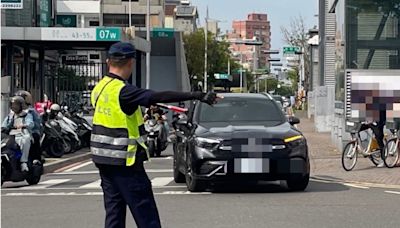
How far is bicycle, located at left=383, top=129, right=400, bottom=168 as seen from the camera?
16.2 meters

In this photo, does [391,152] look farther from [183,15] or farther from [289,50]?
[183,15]

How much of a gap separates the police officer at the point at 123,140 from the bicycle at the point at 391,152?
10691 mm

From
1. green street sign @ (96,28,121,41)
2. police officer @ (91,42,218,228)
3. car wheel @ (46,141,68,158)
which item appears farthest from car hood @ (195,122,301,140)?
green street sign @ (96,28,121,41)

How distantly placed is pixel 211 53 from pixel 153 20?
270 inches

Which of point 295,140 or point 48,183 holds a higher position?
point 295,140

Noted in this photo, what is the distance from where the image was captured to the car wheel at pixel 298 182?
12.2 meters

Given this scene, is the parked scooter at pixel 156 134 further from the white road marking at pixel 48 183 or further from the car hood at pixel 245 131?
the car hood at pixel 245 131

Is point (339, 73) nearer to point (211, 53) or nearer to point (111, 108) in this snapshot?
point (111, 108)

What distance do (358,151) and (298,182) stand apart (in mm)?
3994

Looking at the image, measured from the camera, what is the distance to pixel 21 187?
14383 mm

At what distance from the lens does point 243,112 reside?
1320cm

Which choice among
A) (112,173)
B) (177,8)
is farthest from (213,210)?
(177,8)

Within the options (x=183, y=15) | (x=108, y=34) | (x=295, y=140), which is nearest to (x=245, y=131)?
(x=295, y=140)

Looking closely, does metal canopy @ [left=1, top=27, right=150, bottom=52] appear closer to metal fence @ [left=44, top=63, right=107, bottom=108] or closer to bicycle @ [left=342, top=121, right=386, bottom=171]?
metal fence @ [left=44, top=63, right=107, bottom=108]
